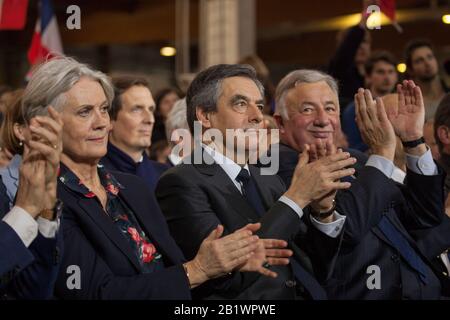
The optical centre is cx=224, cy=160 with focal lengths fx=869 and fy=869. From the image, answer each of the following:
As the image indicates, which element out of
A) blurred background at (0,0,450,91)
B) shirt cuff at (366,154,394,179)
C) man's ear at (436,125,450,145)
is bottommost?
shirt cuff at (366,154,394,179)

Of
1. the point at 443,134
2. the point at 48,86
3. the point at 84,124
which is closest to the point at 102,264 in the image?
the point at 84,124

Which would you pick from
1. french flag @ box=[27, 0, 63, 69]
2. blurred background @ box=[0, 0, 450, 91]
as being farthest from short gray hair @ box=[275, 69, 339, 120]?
blurred background @ box=[0, 0, 450, 91]

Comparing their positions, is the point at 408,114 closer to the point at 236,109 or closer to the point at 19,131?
the point at 236,109

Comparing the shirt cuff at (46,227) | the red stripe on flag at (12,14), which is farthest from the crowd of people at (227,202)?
the red stripe on flag at (12,14)

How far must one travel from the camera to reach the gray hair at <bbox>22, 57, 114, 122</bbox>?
288 centimetres

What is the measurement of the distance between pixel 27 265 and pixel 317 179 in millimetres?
1045

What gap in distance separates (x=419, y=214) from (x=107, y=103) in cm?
137

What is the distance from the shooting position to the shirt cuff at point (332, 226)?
3168 millimetres

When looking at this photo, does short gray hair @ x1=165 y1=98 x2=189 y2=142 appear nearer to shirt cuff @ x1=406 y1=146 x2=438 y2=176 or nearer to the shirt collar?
the shirt collar

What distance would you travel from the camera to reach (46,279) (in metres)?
2.50

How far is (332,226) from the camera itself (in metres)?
3.17

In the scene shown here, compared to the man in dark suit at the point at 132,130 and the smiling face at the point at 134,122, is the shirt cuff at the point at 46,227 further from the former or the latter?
the smiling face at the point at 134,122

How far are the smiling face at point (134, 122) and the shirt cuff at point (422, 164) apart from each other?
1610 mm

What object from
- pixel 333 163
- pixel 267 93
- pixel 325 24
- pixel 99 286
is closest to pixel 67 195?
pixel 99 286
